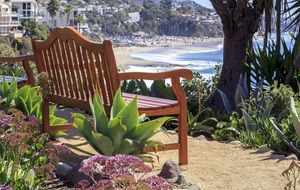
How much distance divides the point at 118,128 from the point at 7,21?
63.2m

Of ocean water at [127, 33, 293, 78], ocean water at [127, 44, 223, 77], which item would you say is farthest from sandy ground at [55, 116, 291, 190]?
ocean water at [127, 44, 223, 77]

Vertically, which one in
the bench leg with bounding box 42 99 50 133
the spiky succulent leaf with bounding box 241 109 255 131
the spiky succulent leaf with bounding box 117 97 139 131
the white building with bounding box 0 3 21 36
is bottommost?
the white building with bounding box 0 3 21 36

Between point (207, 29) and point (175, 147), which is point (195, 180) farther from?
point (207, 29)

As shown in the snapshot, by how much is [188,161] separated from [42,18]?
6431 cm

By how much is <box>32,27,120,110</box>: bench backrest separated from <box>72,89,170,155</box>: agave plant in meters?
0.21

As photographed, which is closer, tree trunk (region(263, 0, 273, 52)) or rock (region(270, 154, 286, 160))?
rock (region(270, 154, 286, 160))

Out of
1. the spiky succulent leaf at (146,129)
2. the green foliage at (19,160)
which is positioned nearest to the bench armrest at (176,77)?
the spiky succulent leaf at (146,129)

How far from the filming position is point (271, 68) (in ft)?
26.8

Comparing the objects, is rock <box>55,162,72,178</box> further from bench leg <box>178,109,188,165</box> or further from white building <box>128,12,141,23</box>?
white building <box>128,12,141,23</box>

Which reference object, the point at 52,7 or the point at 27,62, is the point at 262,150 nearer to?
the point at 27,62

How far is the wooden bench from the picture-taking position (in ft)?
14.4

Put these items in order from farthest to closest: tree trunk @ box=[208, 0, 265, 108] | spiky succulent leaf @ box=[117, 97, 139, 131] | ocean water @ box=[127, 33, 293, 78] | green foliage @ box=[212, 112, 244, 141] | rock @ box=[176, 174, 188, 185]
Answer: ocean water @ box=[127, 33, 293, 78], tree trunk @ box=[208, 0, 265, 108], green foliage @ box=[212, 112, 244, 141], spiky succulent leaf @ box=[117, 97, 139, 131], rock @ box=[176, 174, 188, 185]

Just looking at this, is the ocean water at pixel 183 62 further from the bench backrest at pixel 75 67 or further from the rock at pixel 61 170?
the rock at pixel 61 170

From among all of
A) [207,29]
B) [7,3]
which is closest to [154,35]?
[207,29]
